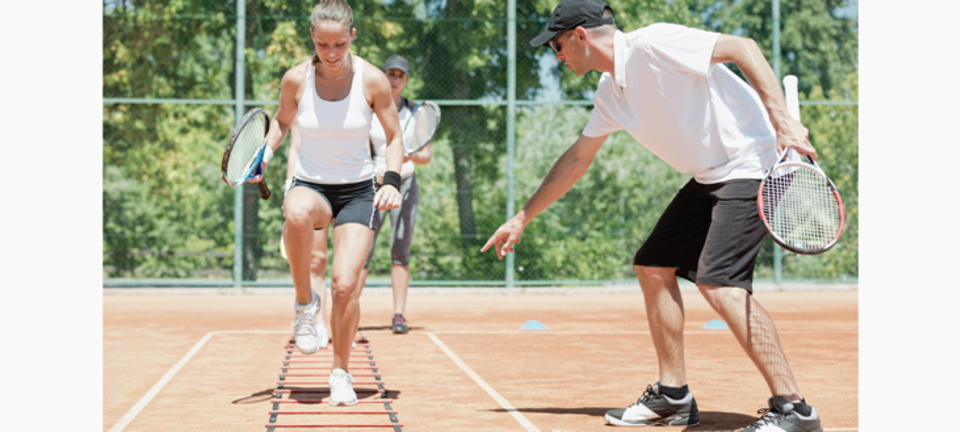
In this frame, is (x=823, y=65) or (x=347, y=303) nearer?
(x=347, y=303)

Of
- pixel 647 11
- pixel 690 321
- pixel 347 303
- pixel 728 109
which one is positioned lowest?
pixel 690 321

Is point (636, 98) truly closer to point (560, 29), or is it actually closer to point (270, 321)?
point (560, 29)

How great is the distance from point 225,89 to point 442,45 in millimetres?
2876

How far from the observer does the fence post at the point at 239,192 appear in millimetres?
12883

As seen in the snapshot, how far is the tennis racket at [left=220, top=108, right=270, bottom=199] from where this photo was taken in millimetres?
4906

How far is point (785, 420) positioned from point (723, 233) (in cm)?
71

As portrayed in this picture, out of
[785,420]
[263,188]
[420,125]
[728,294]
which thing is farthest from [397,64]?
[785,420]

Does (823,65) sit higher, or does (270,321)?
(823,65)

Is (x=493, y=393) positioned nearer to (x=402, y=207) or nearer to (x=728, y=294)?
(x=728, y=294)

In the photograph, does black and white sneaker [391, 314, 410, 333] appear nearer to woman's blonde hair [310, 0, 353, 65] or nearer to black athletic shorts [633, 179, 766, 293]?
woman's blonde hair [310, 0, 353, 65]

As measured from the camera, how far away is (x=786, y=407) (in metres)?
3.60

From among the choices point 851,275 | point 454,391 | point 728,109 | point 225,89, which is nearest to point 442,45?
point 225,89

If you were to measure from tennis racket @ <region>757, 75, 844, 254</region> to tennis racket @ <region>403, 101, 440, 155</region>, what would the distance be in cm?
399

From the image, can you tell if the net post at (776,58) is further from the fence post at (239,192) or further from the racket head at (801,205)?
the racket head at (801,205)
